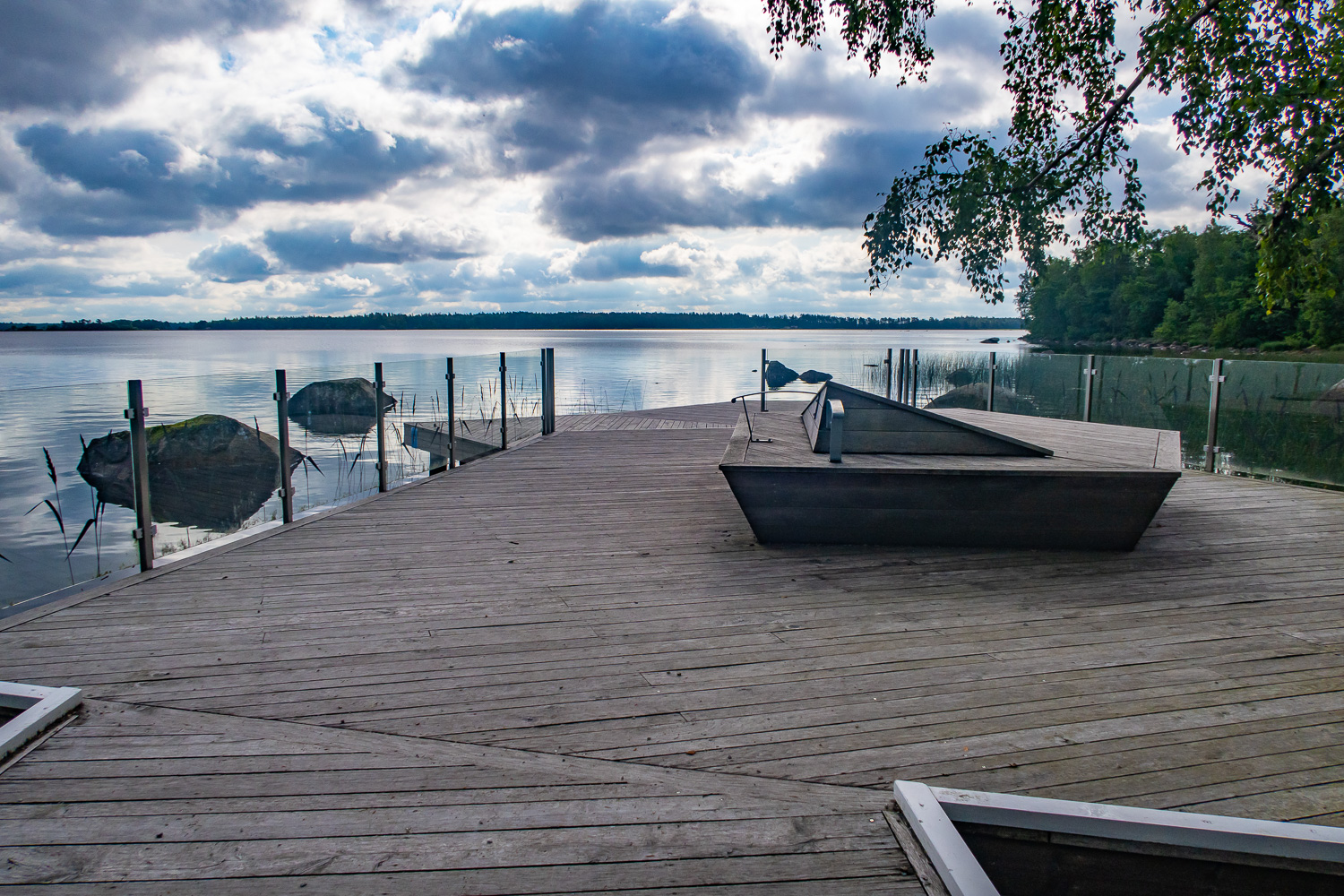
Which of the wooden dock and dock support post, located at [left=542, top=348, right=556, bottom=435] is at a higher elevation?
dock support post, located at [left=542, top=348, right=556, bottom=435]

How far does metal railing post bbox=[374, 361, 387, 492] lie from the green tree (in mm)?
5246

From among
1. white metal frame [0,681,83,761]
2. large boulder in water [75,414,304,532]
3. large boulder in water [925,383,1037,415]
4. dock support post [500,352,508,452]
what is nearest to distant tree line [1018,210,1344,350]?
large boulder in water [925,383,1037,415]

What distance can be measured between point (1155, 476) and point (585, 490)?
3.77 m

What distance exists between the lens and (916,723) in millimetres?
2219

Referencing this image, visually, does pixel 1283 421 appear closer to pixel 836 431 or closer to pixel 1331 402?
pixel 1331 402

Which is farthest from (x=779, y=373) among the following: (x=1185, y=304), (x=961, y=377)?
(x=1185, y=304)

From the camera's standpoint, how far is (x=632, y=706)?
2322mm

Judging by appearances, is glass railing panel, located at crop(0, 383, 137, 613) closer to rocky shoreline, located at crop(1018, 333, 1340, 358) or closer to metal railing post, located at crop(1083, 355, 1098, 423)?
metal railing post, located at crop(1083, 355, 1098, 423)

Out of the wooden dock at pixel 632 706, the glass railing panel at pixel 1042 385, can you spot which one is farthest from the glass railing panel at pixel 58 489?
the glass railing panel at pixel 1042 385

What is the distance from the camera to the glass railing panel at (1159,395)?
24.4 feet

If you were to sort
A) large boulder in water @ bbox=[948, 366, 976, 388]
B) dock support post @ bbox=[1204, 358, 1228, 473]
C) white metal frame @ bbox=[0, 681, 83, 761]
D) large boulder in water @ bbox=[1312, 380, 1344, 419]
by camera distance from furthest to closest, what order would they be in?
large boulder in water @ bbox=[948, 366, 976, 388] → dock support post @ bbox=[1204, 358, 1228, 473] → large boulder in water @ bbox=[1312, 380, 1344, 419] → white metal frame @ bbox=[0, 681, 83, 761]

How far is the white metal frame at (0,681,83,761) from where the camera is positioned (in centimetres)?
203

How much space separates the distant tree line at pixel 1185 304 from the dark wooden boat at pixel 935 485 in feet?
123

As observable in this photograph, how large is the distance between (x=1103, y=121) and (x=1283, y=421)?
4148 millimetres
